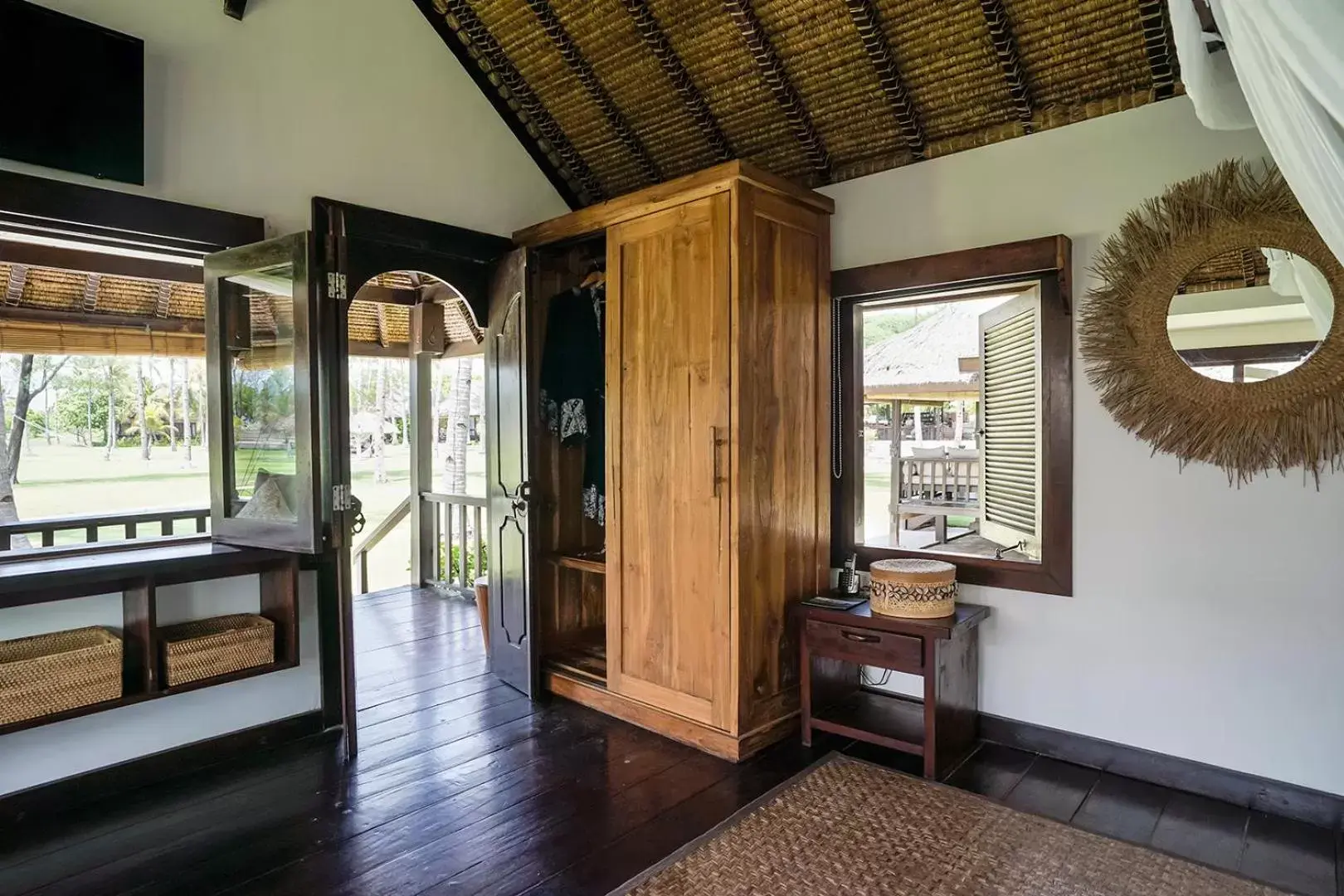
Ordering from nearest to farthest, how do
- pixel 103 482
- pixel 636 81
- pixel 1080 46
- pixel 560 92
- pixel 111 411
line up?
1. pixel 1080 46
2. pixel 636 81
3. pixel 560 92
4. pixel 103 482
5. pixel 111 411

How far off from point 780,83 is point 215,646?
10.6 feet

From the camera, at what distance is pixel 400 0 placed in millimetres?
3580

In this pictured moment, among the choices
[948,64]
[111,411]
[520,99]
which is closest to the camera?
[948,64]

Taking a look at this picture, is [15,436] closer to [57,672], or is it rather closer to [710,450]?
[57,672]

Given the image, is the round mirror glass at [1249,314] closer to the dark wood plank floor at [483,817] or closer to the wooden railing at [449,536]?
the dark wood plank floor at [483,817]

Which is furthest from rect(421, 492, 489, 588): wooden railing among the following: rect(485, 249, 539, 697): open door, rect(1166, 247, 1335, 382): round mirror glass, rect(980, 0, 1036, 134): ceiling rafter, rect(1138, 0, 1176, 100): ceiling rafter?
rect(1138, 0, 1176, 100): ceiling rafter

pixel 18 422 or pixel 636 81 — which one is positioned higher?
pixel 636 81

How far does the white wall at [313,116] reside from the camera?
2.84m

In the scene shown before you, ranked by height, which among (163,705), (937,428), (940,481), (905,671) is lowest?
(163,705)

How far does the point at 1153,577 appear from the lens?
2727mm

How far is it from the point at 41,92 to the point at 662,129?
2426 millimetres

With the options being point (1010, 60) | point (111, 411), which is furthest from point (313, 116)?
point (1010, 60)

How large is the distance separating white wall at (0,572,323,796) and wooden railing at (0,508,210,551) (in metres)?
0.40

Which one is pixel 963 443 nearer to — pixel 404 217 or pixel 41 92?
pixel 404 217
